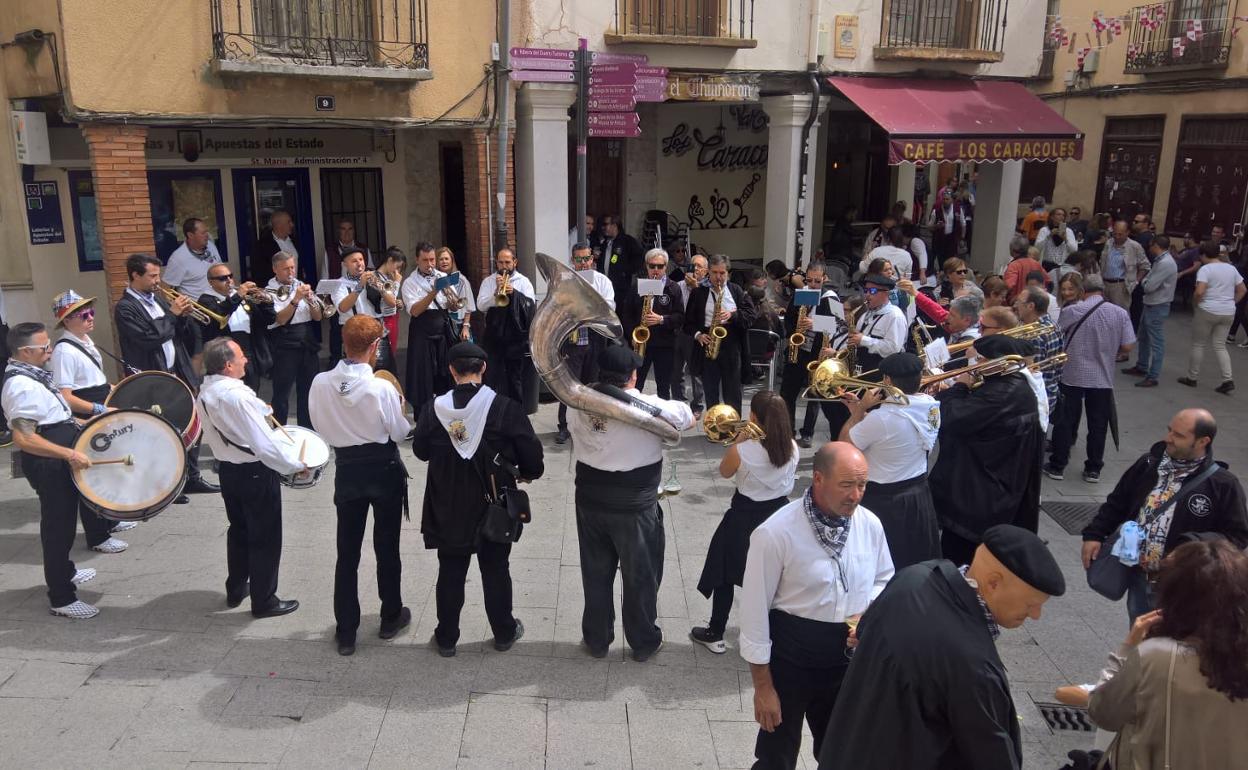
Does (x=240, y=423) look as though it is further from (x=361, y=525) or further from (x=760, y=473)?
(x=760, y=473)

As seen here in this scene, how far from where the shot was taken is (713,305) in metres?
8.96

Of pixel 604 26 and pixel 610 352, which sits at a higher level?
pixel 604 26

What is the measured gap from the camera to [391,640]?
5598mm

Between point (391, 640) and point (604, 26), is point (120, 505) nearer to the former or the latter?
point (391, 640)

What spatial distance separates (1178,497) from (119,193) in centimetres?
894

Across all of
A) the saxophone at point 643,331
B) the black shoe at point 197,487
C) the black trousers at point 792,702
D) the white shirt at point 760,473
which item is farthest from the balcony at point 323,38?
the black trousers at point 792,702

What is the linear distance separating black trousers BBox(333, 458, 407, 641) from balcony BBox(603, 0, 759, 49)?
7.82 meters

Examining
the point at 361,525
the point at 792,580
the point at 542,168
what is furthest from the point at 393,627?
the point at 542,168

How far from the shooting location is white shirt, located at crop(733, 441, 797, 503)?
5.02 meters

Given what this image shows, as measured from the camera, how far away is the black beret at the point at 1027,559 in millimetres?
2887

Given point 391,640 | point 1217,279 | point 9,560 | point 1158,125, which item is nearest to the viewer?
point 391,640

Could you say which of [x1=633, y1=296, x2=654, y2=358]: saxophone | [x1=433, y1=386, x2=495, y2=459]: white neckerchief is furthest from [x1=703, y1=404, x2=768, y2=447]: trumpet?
[x1=633, y1=296, x2=654, y2=358]: saxophone

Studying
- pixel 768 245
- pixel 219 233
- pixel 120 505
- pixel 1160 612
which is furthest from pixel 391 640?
pixel 768 245

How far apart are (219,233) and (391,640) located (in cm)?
796
